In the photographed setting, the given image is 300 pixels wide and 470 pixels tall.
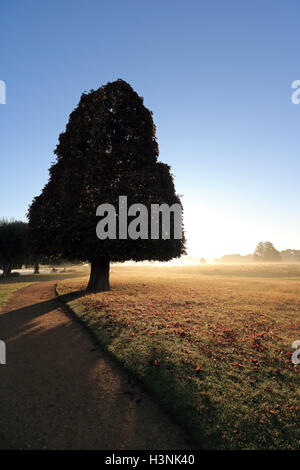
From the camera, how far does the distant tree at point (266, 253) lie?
127m

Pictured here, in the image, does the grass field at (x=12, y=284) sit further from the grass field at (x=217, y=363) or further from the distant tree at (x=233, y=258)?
the distant tree at (x=233, y=258)

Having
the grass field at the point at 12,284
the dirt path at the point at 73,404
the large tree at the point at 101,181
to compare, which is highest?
the large tree at the point at 101,181

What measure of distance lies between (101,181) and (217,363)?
1434 cm

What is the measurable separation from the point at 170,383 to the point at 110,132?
63.9 feet

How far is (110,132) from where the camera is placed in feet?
62.1

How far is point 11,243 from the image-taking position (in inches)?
1529

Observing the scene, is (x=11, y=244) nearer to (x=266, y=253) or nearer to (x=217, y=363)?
(x=217, y=363)

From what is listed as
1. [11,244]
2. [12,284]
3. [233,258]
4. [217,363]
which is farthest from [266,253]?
[217,363]

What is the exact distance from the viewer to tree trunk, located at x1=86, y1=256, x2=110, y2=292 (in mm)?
18495

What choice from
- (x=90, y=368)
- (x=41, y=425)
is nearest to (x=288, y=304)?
(x=90, y=368)

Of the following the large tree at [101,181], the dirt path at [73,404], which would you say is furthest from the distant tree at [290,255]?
the dirt path at [73,404]

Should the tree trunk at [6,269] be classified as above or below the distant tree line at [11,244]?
below

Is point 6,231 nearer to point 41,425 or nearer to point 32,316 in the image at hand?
point 32,316

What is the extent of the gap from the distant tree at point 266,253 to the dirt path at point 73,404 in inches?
5639
